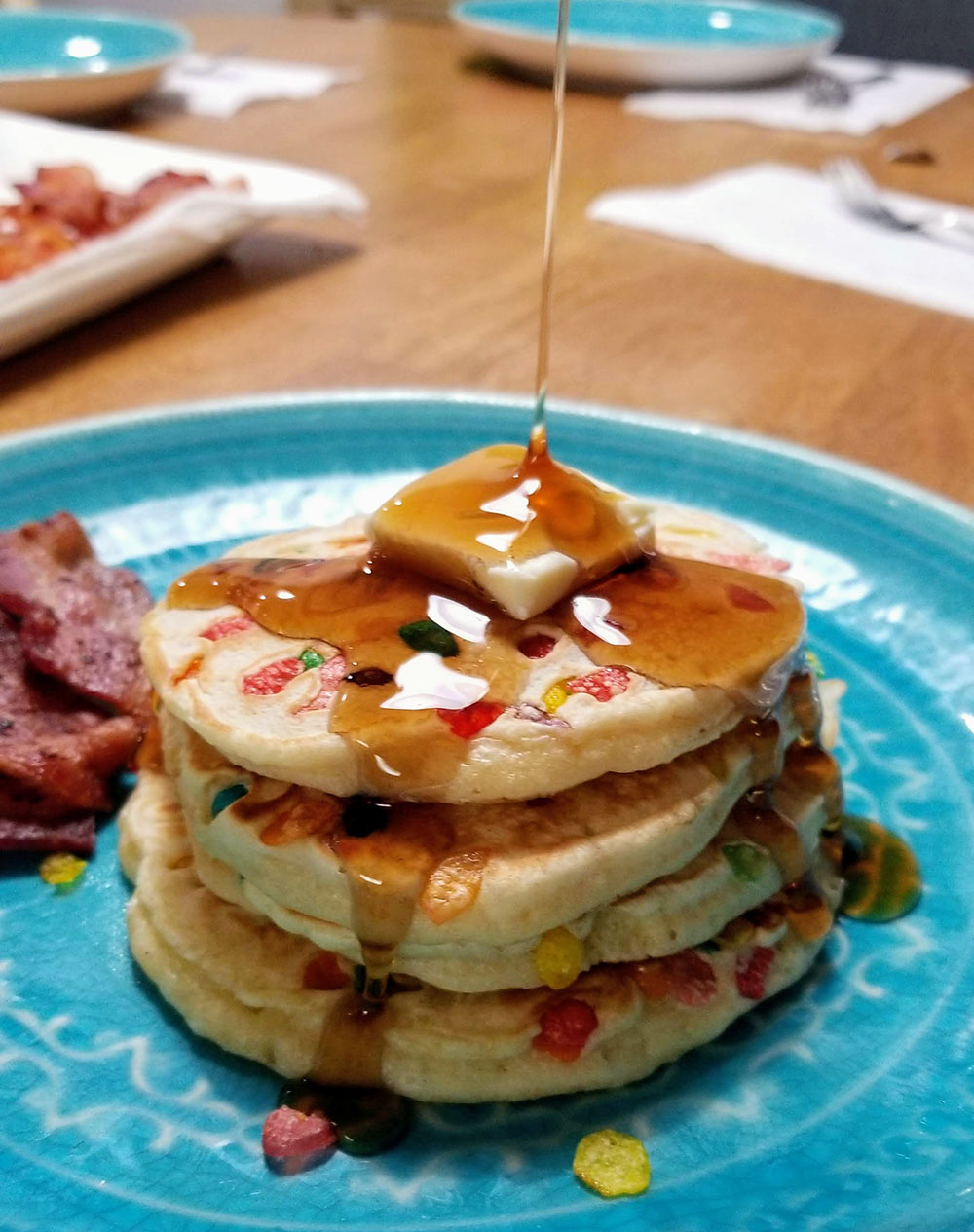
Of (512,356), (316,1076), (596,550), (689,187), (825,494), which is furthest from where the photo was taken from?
(689,187)

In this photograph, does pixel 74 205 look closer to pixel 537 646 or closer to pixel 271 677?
pixel 271 677

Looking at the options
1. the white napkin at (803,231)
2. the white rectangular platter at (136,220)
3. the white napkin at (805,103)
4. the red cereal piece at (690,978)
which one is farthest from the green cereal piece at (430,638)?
the white napkin at (805,103)

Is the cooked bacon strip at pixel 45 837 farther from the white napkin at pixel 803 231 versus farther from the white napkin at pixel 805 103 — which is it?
the white napkin at pixel 805 103

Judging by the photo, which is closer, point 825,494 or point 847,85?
point 825,494

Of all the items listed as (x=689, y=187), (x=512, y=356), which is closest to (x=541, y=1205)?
(x=512, y=356)

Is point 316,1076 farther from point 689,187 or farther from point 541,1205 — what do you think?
point 689,187

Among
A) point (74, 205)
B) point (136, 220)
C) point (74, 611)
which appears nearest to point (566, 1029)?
point (74, 611)

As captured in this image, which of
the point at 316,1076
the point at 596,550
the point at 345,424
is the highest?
the point at 596,550
